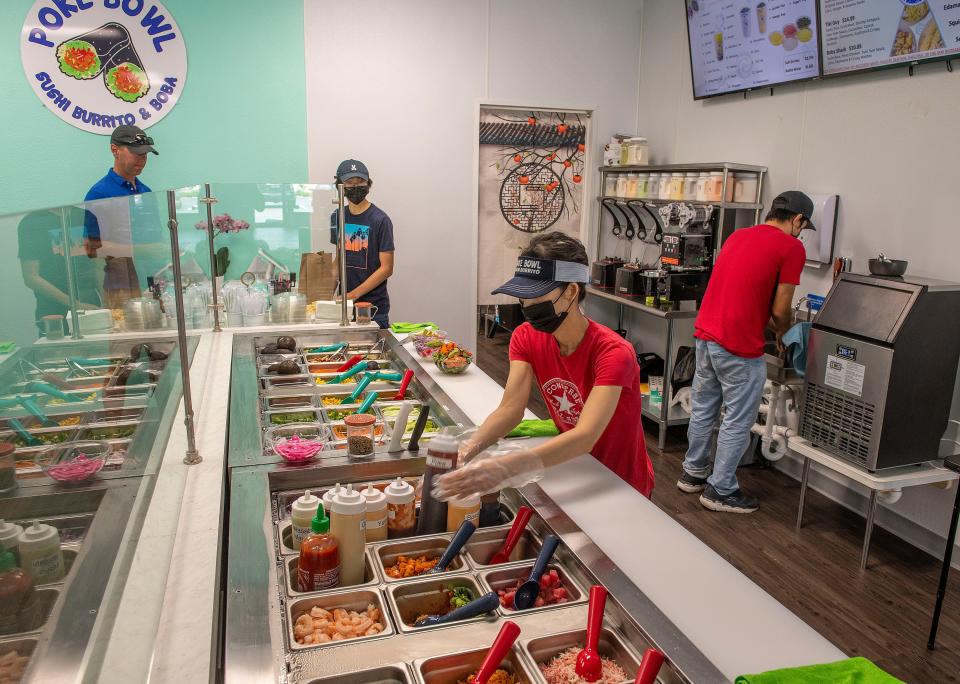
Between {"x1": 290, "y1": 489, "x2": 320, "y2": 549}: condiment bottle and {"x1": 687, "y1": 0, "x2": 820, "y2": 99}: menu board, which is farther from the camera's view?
{"x1": 687, "y1": 0, "x2": 820, "y2": 99}: menu board

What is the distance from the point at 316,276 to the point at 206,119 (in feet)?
6.49

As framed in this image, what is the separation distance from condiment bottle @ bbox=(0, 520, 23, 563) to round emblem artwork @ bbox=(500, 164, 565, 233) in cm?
560

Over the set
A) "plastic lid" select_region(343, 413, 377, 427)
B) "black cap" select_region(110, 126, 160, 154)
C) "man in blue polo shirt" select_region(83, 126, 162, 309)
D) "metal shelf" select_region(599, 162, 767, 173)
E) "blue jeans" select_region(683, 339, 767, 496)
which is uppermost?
"black cap" select_region(110, 126, 160, 154)

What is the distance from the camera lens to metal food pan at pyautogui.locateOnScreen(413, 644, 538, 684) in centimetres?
130

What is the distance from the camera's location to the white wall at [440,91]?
5.44 meters

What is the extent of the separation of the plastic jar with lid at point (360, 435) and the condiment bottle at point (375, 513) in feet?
1.27

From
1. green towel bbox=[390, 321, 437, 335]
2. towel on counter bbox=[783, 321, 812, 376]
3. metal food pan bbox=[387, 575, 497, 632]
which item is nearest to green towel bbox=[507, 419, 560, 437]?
metal food pan bbox=[387, 575, 497, 632]

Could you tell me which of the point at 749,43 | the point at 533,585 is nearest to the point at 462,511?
the point at 533,585

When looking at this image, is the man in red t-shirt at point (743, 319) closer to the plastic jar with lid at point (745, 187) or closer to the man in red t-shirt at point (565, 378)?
the plastic jar with lid at point (745, 187)

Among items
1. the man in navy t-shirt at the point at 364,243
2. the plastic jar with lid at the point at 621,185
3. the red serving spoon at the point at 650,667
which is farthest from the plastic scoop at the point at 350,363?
the plastic jar with lid at the point at 621,185

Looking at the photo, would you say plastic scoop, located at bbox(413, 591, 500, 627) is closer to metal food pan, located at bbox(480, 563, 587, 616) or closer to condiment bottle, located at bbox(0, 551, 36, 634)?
metal food pan, located at bbox(480, 563, 587, 616)

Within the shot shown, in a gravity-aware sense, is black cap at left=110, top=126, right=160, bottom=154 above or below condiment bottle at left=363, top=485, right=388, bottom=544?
above

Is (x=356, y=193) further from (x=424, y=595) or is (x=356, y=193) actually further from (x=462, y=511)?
(x=424, y=595)

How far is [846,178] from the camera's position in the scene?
4137 mm
